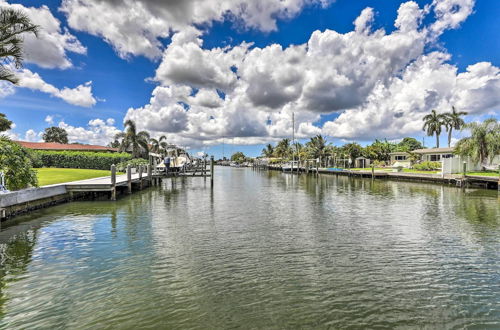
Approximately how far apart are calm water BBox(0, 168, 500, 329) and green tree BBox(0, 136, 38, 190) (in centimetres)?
245

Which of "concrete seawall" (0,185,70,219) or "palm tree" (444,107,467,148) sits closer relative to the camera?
"concrete seawall" (0,185,70,219)

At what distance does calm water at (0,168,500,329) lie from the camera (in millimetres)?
6277

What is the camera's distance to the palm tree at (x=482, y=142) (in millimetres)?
39094

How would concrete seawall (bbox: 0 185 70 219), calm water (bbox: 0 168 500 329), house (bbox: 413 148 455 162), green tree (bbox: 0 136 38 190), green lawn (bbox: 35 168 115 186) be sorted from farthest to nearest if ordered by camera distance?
house (bbox: 413 148 455 162)
green lawn (bbox: 35 168 115 186)
green tree (bbox: 0 136 38 190)
concrete seawall (bbox: 0 185 70 219)
calm water (bbox: 0 168 500 329)

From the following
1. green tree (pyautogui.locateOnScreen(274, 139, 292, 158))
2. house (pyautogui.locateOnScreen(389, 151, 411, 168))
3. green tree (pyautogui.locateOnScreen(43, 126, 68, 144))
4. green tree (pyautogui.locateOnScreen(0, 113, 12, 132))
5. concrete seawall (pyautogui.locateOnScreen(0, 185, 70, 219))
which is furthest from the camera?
green tree (pyautogui.locateOnScreen(274, 139, 292, 158))

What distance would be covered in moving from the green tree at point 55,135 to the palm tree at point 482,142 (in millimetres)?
114223

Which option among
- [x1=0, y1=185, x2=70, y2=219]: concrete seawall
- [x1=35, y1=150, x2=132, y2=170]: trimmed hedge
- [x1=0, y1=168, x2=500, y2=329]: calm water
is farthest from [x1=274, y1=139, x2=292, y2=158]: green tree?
[x1=0, y1=168, x2=500, y2=329]: calm water

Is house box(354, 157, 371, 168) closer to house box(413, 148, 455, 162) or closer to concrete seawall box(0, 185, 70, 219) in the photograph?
house box(413, 148, 455, 162)

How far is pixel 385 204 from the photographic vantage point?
74.9 feet

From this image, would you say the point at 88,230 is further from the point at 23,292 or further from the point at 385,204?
the point at 385,204

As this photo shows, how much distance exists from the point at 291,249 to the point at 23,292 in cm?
839

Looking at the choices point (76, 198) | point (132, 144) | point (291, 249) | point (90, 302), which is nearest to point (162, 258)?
point (90, 302)

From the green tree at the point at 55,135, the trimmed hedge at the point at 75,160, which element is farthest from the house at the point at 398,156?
the green tree at the point at 55,135

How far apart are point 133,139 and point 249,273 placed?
58328 millimetres
